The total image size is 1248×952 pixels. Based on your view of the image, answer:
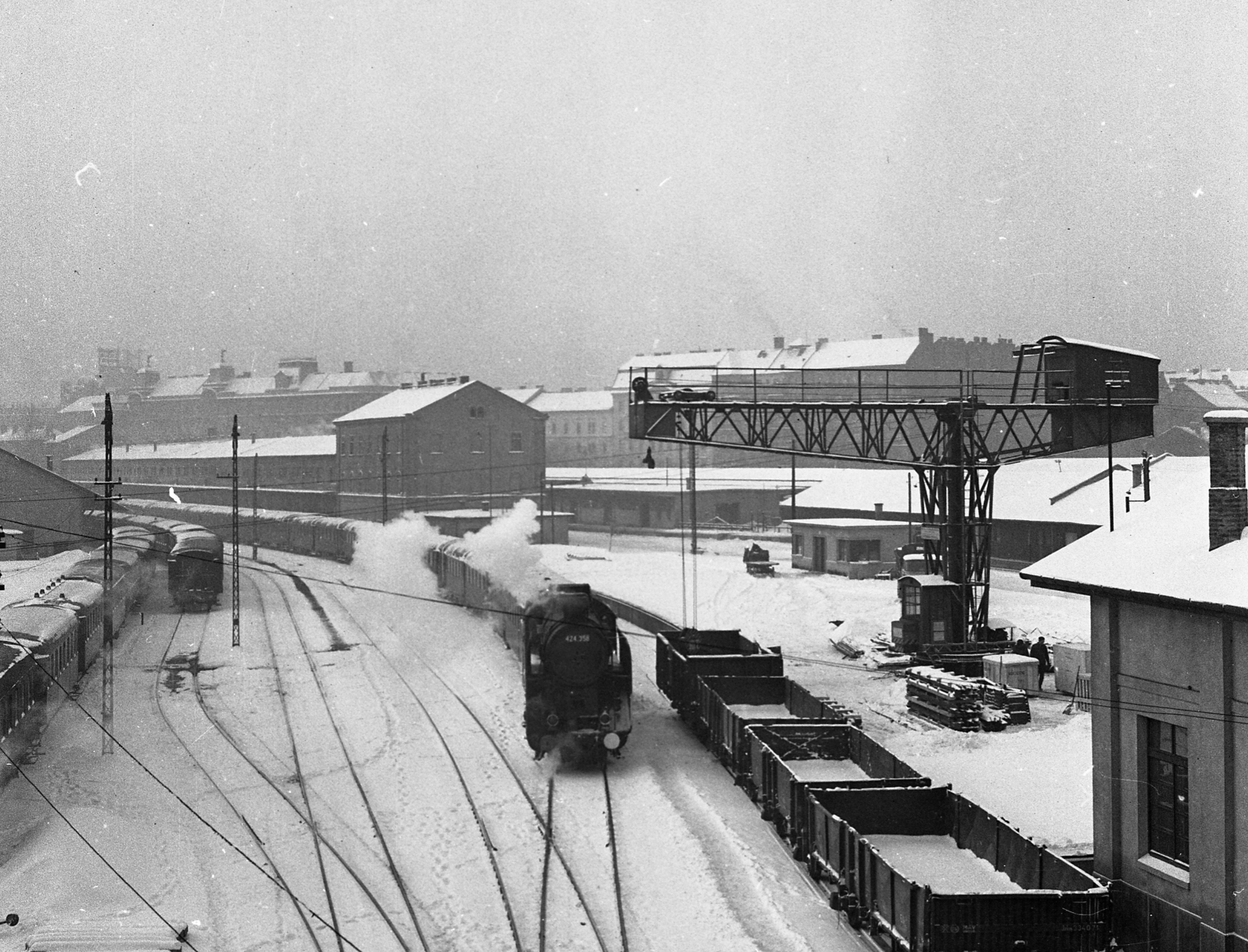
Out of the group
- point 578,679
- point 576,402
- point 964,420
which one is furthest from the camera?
point 576,402

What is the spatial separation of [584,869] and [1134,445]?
6381 cm

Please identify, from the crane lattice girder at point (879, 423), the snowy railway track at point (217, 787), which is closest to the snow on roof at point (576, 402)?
the snowy railway track at point (217, 787)

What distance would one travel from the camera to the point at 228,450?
81188 millimetres

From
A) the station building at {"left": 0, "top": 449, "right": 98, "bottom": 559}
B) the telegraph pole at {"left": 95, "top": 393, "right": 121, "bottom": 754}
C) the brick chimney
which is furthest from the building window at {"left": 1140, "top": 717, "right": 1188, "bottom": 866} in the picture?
the station building at {"left": 0, "top": 449, "right": 98, "bottom": 559}

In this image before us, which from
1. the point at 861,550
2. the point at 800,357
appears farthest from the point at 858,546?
the point at 800,357

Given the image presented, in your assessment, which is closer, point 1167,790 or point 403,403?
point 1167,790

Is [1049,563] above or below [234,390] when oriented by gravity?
below

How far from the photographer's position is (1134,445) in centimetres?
7012

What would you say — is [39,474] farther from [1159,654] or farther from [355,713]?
Answer: [1159,654]

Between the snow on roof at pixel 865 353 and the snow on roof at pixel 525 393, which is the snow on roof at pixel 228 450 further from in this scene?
the snow on roof at pixel 865 353

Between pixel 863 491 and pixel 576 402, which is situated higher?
pixel 576 402

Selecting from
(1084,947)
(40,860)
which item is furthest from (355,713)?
(1084,947)

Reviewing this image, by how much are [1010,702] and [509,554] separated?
14985 millimetres

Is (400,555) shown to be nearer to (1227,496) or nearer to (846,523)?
(846,523)
